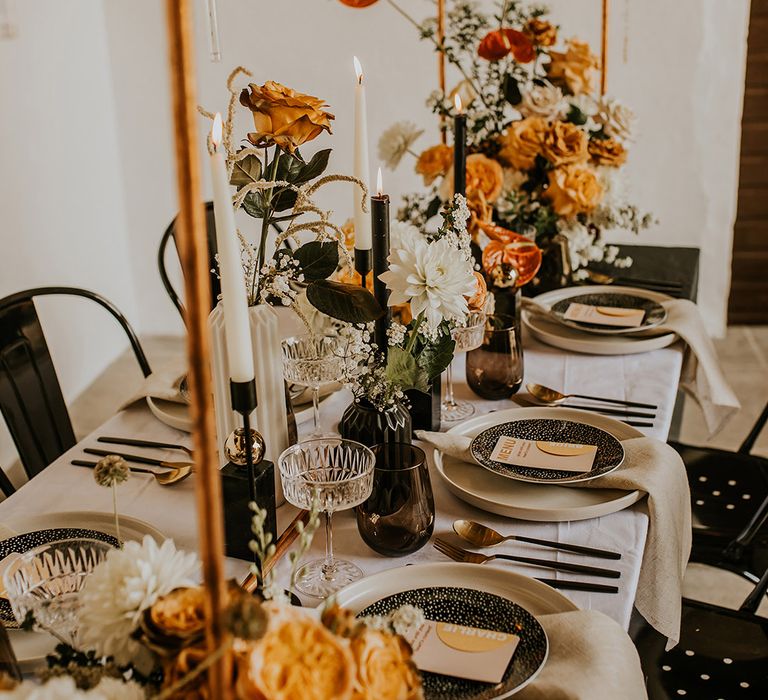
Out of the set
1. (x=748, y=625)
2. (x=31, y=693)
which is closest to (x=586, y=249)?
(x=748, y=625)

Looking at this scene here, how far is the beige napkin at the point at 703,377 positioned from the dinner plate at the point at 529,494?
1.58 feet

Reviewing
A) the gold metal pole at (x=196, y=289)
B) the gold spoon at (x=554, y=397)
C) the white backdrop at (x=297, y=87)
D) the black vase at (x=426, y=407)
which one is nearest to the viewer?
the gold metal pole at (x=196, y=289)

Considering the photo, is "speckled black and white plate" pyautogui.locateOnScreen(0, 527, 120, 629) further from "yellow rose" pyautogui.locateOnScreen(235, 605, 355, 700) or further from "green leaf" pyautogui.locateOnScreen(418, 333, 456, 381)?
"yellow rose" pyautogui.locateOnScreen(235, 605, 355, 700)

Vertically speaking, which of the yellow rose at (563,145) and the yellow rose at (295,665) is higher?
the yellow rose at (563,145)

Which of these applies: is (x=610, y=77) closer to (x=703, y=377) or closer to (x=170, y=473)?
(x=703, y=377)

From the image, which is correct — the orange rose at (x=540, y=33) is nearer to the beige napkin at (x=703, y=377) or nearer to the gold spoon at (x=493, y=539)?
the beige napkin at (x=703, y=377)

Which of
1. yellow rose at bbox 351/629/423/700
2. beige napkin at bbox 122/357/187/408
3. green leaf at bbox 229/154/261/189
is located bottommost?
beige napkin at bbox 122/357/187/408

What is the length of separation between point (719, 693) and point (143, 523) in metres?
0.88

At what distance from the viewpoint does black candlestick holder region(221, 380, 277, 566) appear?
113 cm

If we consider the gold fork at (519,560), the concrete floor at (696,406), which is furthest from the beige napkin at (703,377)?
the gold fork at (519,560)

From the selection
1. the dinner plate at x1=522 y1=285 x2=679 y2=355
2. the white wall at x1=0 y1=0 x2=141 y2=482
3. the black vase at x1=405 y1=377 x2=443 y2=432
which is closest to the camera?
the black vase at x1=405 y1=377 x2=443 y2=432

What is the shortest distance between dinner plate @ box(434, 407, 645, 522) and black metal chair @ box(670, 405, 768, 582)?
413 millimetres

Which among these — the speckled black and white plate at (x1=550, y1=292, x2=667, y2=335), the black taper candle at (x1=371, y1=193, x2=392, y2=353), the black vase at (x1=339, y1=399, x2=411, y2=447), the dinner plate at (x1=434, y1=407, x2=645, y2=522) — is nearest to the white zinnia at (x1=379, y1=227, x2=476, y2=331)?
the black taper candle at (x1=371, y1=193, x2=392, y2=353)

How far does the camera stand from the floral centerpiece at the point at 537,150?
2.06 m
